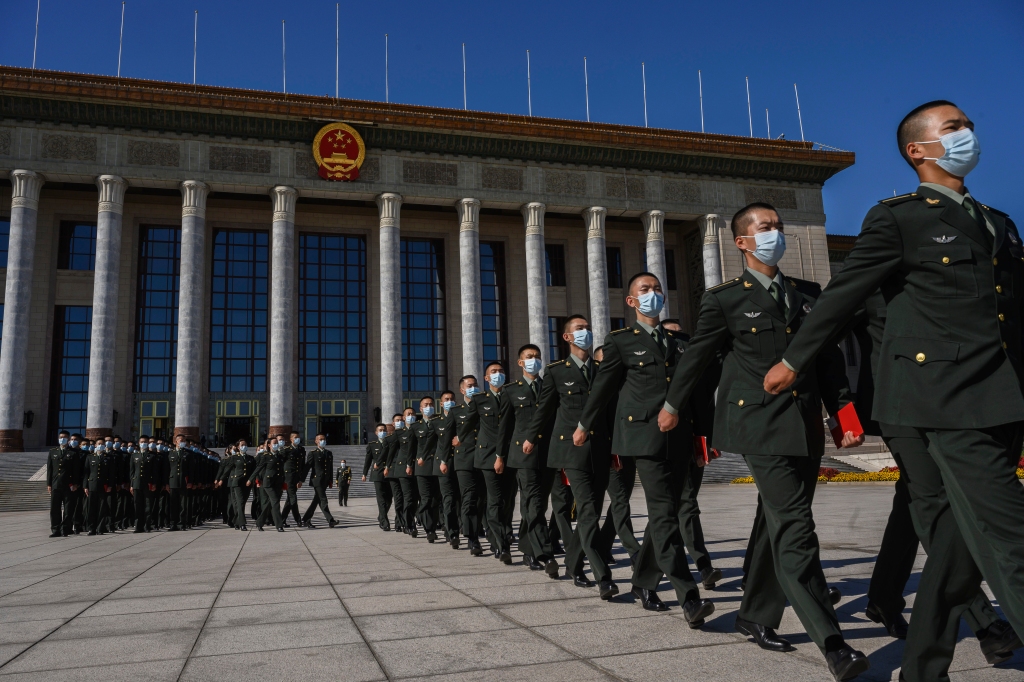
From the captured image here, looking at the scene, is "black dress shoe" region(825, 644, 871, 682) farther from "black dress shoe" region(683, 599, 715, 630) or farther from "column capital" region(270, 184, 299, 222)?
"column capital" region(270, 184, 299, 222)

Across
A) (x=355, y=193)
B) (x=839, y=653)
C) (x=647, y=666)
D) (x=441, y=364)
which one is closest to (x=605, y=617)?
(x=647, y=666)

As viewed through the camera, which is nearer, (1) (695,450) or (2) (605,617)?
(2) (605,617)

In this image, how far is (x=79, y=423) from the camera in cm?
3369

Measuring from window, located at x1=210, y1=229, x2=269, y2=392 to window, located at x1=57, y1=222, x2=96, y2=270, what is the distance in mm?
5422

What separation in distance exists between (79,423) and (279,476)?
78.8 ft

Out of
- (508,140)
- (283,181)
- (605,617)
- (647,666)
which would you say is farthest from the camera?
(508,140)

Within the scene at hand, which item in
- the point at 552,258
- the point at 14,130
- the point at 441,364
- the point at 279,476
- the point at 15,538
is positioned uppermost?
the point at 14,130

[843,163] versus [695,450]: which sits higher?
[843,163]

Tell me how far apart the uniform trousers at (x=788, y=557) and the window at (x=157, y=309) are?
3598 cm

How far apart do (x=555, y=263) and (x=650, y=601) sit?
121ft

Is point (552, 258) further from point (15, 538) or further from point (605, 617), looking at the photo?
point (605, 617)

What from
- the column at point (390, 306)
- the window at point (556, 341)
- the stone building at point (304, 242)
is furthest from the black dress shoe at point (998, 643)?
the window at point (556, 341)

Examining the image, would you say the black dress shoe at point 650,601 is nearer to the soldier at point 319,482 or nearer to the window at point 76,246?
the soldier at point 319,482

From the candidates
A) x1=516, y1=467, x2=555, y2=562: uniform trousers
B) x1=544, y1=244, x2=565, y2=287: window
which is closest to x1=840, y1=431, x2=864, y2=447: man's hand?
x1=516, y1=467, x2=555, y2=562: uniform trousers
